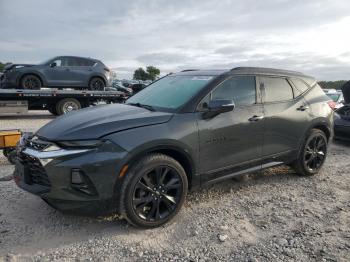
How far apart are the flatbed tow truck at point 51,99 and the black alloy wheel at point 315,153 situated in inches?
369

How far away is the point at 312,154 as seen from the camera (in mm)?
5543

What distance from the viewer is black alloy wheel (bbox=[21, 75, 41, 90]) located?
1271cm

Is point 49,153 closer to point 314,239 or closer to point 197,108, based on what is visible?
point 197,108

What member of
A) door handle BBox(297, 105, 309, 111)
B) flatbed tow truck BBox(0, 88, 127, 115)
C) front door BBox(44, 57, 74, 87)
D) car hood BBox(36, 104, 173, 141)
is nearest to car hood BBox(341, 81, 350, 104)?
door handle BBox(297, 105, 309, 111)

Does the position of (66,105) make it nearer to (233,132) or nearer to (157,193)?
(233,132)

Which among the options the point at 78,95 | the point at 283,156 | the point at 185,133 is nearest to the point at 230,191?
the point at 283,156

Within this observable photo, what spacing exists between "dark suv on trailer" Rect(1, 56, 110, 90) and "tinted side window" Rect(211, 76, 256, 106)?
33.5 feet

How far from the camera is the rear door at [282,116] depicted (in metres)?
4.72

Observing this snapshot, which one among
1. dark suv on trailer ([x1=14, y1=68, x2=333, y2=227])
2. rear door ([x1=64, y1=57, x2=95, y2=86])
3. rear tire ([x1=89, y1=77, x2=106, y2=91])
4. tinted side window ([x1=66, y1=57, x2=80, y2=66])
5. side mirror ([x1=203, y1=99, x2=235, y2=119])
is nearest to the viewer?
dark suv on trailer ([x1=14, y1=68, x2=333, y2=227])

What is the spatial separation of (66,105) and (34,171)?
34.2 ft

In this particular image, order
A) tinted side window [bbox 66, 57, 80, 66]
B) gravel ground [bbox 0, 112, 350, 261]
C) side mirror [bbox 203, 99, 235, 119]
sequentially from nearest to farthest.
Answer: gravel ground [bbox 0, 112, 350, 261], side mirror [bbox 203, 99, 235, 119], tinted side window [bbox 66, 57, 80, 66]

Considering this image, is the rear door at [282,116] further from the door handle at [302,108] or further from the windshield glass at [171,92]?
the windshield glass at [171,92]

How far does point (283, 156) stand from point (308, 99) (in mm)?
1068

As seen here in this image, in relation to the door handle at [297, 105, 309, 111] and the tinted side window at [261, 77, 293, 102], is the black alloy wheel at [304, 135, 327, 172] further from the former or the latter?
the tinted side window at [261, 77, 293, 102]
